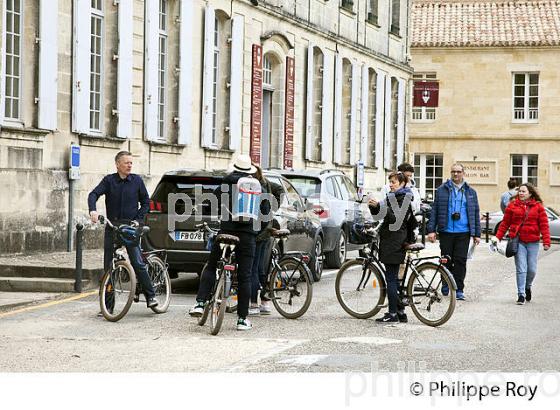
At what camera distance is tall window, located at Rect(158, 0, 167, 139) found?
25.6 metres

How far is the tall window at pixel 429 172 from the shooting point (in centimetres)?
5475

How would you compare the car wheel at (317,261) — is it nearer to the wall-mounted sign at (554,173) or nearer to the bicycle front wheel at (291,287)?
the bicycle front wheel at (291,287)

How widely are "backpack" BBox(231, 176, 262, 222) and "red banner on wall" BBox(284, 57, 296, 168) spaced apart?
62.8 feet

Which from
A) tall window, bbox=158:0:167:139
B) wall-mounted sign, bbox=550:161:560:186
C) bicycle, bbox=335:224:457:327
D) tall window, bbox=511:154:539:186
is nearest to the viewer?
bicycle, bbox=335:224:457:327

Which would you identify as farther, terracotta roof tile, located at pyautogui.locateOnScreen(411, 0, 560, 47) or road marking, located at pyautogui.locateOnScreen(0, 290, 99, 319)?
terracotta roof tile, located at pyautogui.locateOnScreen(411, 0, 560, 47)

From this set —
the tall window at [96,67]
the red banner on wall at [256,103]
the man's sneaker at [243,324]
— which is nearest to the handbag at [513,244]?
the man's sneaker at [243,324]

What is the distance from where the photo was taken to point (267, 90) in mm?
32000

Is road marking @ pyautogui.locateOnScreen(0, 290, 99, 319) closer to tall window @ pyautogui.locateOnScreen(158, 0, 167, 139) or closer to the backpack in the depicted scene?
the backpack

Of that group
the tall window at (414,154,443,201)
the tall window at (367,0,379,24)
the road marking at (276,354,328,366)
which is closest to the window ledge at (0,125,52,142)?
the road marking at (276,354,328,366)

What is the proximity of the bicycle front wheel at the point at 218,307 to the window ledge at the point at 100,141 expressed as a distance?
9.94 metres

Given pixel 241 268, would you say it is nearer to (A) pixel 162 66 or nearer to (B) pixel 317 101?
(A) pixel 162 66
